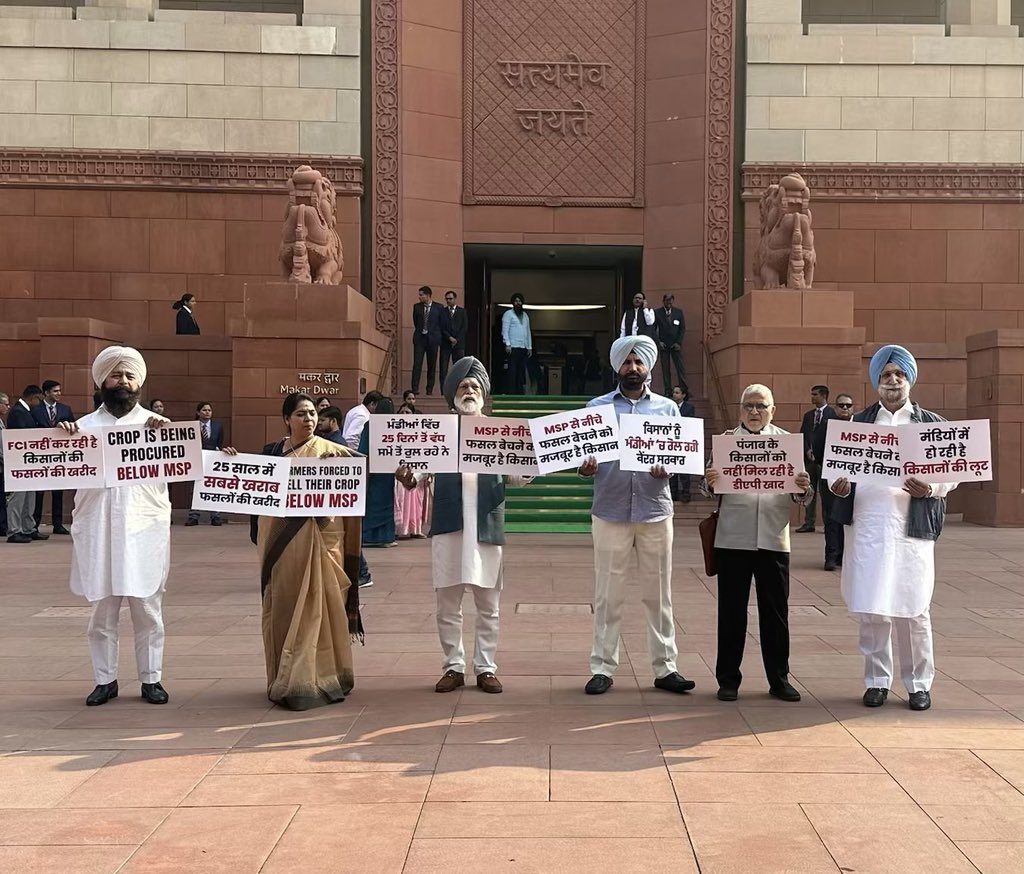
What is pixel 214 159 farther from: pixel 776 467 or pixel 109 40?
pixel 776 467

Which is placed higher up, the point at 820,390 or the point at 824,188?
the point at 824,188

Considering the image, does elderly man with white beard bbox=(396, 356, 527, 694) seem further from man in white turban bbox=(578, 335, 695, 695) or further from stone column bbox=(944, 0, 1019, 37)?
stone column bbox=(944, 0, 1019, 37)

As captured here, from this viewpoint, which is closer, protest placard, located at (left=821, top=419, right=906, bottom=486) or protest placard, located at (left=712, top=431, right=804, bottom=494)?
protest placard, located at (left=821, top=419, right=906, bottom=486)

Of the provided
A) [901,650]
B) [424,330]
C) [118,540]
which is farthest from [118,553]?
[424,330]

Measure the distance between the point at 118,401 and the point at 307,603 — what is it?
165cm

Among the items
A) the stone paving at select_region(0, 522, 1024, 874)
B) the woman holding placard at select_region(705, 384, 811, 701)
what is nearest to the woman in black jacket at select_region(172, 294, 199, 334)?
the stone paving at select_region(0, 522, 1024, 874)

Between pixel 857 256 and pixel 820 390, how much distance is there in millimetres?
9126

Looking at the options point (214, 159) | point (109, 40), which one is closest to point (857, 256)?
point (214, 159)

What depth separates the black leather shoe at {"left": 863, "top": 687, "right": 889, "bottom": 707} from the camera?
6344mm

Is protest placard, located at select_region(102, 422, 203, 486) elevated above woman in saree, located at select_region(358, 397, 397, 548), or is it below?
above

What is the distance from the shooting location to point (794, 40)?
21984 mm

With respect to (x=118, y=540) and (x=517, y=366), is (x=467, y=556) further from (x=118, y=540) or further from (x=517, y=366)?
(x=517, y=366)

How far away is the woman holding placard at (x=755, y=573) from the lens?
659 cm

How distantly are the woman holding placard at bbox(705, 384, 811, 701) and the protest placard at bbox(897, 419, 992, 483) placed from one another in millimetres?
611
